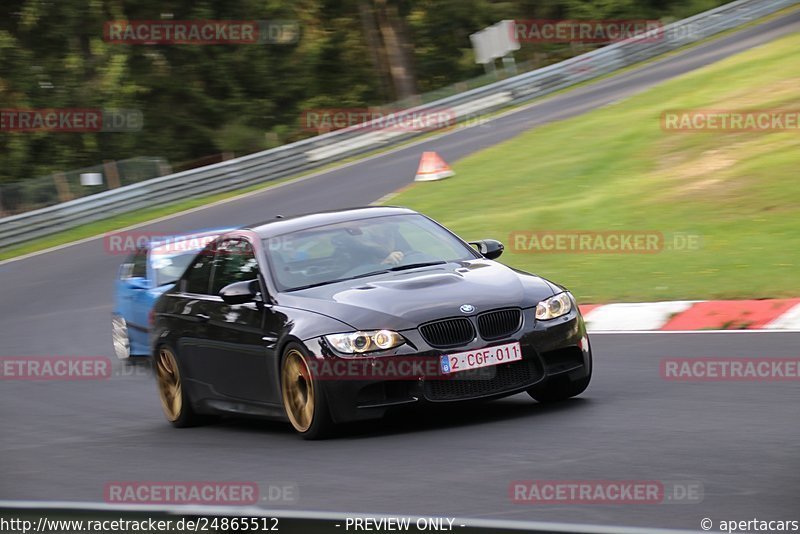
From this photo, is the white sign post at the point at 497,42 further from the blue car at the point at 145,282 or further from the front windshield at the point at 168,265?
the front windshield at the point at 168,265

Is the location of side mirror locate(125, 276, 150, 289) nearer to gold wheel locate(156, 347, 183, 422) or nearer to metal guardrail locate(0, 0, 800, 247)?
gold wheel locate(156, 347, 183, 422)

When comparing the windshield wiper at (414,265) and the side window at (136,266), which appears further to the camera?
the side window at (136,266)

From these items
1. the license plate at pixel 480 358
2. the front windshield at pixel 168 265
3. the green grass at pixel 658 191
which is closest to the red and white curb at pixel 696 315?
the green grass at pixel 658 191

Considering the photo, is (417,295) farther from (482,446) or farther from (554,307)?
(482,446)

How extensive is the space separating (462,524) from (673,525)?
144cm

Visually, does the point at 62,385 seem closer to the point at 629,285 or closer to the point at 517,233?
the point at 629,285

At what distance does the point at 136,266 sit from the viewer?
47.6 feet

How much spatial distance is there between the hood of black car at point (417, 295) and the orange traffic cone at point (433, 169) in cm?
1608

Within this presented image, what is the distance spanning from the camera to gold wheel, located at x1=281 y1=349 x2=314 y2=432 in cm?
775

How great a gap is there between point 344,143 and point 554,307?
2403cm

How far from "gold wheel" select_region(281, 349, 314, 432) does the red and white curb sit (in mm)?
4691

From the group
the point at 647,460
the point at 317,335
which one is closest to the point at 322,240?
the point at 317,335

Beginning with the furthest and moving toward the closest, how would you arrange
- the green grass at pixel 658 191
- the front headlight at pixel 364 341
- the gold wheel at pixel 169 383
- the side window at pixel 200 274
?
the green grass at pixel 658 191 < the gold wheel at pixel 169 383 < the side window at pixel 200 274 < the front headlight at pixel 364 341

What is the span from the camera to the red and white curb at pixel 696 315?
1117 centimetres
